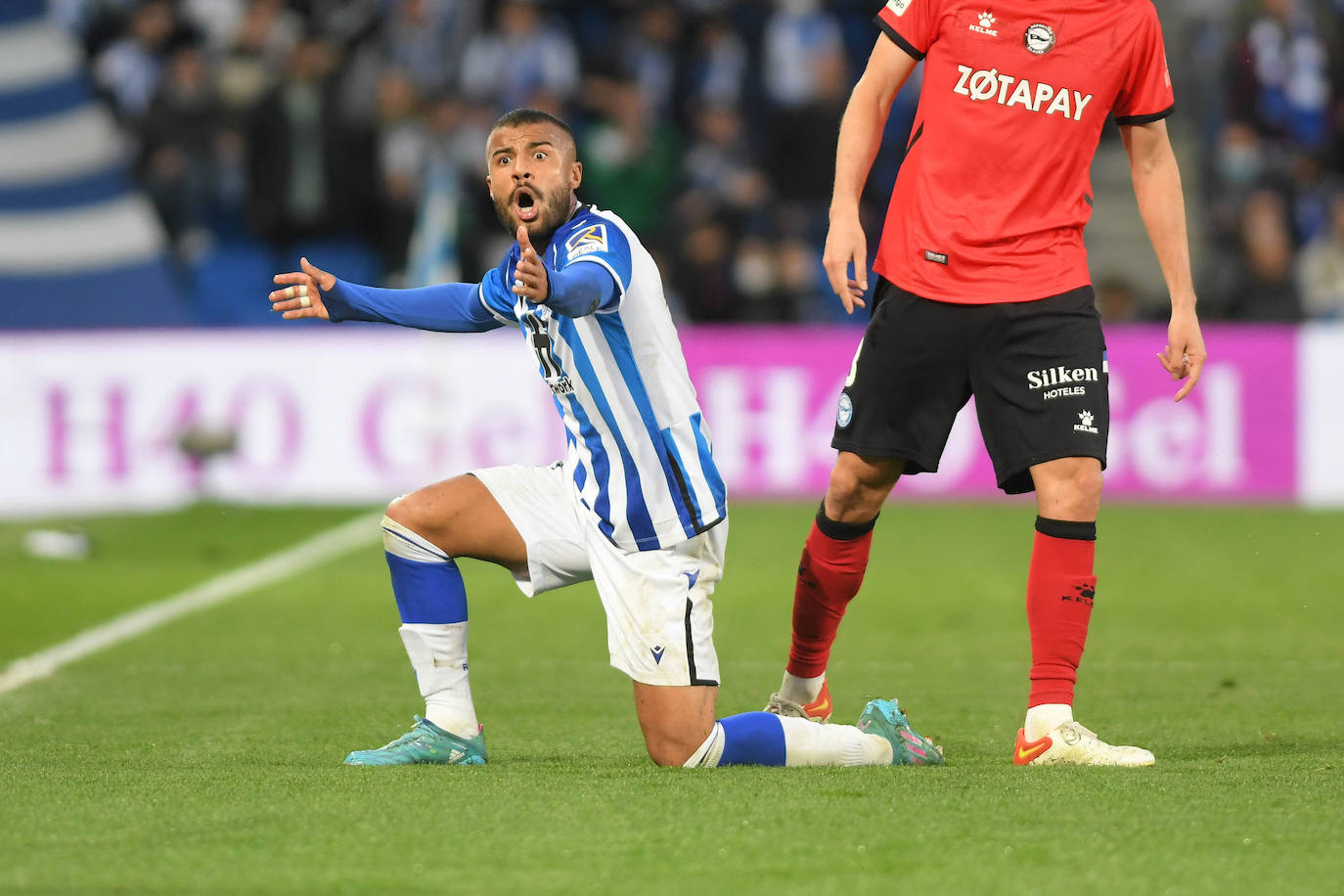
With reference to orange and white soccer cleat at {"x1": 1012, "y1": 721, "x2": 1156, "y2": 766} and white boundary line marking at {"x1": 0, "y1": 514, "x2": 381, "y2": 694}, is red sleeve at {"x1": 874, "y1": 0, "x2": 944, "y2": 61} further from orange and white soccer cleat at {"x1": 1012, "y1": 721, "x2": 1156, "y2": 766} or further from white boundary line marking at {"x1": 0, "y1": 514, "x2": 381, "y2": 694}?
white boundary line marking at {"x1": 0, "y1": 514, "x2": 381, "y2": 694}

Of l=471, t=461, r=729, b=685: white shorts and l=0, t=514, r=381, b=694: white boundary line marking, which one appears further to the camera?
l=0, t=514, r=381, b=694: white boundary line marking

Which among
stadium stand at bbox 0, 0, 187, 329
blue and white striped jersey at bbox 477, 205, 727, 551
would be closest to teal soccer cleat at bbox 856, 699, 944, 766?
blue and white striped jersey at bbox 477, 205, 727, 551

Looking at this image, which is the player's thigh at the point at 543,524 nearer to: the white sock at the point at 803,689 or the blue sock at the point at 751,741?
the blue sock at the point at 751,741

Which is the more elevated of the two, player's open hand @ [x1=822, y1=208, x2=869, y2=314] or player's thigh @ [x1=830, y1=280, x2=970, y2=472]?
player's open hand @ [x1=822, y1=208, x2=869, y2=314]

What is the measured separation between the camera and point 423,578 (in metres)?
5.02

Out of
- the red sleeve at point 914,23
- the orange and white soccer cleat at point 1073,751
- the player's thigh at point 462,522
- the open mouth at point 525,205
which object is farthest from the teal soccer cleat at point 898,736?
the red sleeve at point 914,23

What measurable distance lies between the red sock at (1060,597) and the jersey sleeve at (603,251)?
1213mm

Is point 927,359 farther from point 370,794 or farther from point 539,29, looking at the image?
point 539,29

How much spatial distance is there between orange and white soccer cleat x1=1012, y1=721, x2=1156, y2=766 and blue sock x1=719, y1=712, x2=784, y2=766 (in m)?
0.58

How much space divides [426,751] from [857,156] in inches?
72.8

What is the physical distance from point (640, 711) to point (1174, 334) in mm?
1653

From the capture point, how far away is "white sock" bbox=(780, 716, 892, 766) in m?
4.85

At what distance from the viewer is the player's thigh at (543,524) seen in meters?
5.03

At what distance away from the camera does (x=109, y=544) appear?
10984mm
